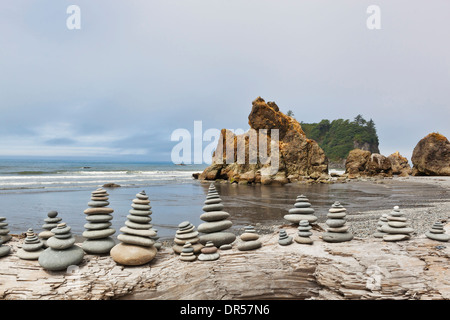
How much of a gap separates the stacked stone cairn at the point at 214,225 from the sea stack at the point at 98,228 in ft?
6.11

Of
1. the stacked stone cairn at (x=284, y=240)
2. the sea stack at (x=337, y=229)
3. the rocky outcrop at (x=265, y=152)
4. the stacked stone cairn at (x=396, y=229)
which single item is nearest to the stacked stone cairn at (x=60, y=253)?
the stacked stone cairn at (x=284, y=240)

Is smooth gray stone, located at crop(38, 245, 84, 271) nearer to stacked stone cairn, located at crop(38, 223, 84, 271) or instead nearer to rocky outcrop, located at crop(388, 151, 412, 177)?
stacked stone cairn, located at crop(38, 223, 84, 271)

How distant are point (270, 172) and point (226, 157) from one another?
26.8ft

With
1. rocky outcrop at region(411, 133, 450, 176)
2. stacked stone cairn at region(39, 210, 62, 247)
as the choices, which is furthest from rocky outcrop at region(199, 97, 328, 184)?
stacked stone cairn at region(39, 210, 62, 247)

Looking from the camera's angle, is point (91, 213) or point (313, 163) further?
point (313, 163)

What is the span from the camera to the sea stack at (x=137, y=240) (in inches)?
188

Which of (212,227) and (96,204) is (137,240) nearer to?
(96,204)

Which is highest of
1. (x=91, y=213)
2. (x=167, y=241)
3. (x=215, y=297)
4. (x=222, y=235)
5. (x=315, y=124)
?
(x=315, y=124)

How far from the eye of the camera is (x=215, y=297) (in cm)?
402

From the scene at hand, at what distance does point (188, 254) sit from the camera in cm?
498

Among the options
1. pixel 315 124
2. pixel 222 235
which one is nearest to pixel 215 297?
pixel 222 235

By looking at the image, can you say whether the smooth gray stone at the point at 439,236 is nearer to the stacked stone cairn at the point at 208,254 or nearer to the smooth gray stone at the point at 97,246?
the stacked stone cairn at the point at 208,254
